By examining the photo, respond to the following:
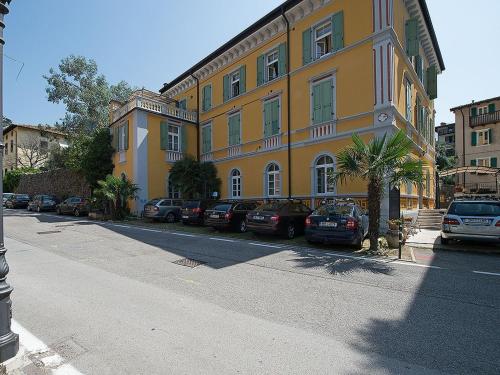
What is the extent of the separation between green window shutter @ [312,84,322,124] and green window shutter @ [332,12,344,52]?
2.06 m

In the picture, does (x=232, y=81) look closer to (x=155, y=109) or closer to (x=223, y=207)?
(x=155, y=109)

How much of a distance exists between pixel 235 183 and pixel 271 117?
539 cm

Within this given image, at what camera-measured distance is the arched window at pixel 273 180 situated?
60.1ft

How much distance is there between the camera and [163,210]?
18.3 metres

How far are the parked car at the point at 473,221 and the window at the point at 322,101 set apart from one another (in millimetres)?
7728

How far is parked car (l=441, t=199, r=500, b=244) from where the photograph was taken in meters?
8.97

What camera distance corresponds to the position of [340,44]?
15.2 m

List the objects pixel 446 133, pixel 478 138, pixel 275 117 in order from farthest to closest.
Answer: pixel 446 133 < pixel 478 138 < pixel 275 117

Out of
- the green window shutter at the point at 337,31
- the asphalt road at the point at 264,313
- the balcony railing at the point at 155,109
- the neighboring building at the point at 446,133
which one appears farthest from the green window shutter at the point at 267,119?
the neighboring building at the point at 446,133

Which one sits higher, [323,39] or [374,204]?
[323,39]

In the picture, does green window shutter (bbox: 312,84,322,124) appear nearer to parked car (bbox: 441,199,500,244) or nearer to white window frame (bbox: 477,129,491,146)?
parked car (bbox: 441,199,500,244)

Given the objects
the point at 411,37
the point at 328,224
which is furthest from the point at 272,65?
the point at 328,224

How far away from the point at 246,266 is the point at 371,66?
11556 mm

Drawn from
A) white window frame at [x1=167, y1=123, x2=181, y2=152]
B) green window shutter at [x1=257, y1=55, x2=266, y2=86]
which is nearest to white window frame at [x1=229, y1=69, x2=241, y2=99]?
green window shutter at [x1=257, y1=55, x2=266, y2=86]
